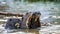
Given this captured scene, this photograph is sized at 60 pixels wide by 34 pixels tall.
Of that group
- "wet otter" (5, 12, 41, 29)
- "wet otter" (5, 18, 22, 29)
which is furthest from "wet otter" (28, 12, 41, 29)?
"wet otter" (5, 18, 22, 29)

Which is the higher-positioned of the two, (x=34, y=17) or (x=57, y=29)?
(x=34, y=17)

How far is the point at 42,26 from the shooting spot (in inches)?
347

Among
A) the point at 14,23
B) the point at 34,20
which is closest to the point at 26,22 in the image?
the point at 34,20

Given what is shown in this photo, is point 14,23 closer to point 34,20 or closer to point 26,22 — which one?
point 26,22

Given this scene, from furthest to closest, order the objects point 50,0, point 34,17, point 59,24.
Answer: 1. point 50,0
2. point 59,24
3. point 34,17

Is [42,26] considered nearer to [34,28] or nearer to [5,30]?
[34,28]

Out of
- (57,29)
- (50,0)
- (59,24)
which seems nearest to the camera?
(57,29)

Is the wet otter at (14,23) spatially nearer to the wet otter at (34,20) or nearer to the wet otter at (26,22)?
the wet otter at (26,22)

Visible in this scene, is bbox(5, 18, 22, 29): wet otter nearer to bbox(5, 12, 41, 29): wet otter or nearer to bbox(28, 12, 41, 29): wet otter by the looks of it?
bbox(5, 12, 41, 29): wet otter

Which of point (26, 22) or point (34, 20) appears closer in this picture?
point (26, 22)

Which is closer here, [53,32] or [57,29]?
[53,32]

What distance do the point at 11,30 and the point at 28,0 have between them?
16505 mm

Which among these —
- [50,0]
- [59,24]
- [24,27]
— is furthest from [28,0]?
[24,27]

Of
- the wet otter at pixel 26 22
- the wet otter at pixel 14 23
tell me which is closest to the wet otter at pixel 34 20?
the wet otter at pixel 26 22
